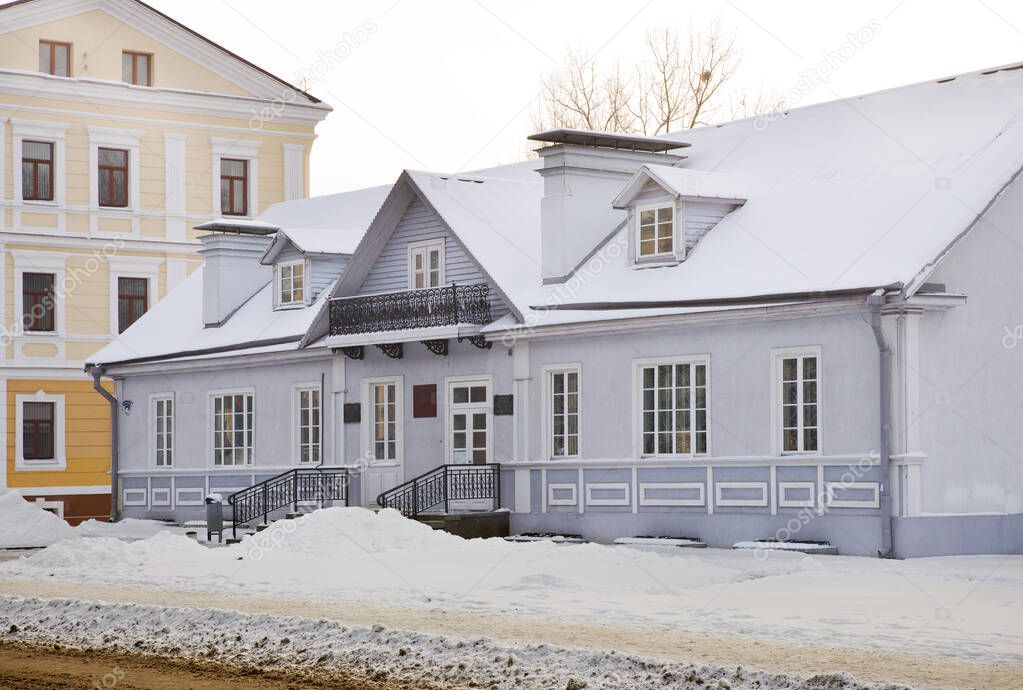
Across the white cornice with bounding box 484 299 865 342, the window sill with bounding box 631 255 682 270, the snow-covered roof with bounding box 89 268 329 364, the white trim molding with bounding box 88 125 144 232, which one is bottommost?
the white cornice with bounding box 484 299 865 342

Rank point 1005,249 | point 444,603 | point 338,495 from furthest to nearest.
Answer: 1. point 338,495
2. point 1005,249
3. point 444,603

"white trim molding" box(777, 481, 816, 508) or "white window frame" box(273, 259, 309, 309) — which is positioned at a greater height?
"white window frame" box(273, 259, 309, 309)

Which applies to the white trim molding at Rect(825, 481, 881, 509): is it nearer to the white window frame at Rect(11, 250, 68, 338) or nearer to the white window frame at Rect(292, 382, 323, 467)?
the white window frame at Rect(292, 382, 323, 467)

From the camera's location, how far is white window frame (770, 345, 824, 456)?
2352cm

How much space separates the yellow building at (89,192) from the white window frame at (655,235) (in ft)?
63.3

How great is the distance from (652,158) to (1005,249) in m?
7.89

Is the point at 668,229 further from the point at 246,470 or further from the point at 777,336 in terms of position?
the point at 246,470

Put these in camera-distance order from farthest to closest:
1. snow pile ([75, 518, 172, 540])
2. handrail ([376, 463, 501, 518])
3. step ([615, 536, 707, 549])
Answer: snow pile ([75, 518, 172, 540]) < handrail ([376, 463, 501, 518]) < step ([615, 536, 707, 549])

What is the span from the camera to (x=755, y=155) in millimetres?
29047

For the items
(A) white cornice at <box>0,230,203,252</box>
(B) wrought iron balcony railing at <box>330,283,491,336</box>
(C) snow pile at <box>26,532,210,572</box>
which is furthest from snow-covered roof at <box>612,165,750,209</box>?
(A) white cornice at <box>0,230,203,252</box>

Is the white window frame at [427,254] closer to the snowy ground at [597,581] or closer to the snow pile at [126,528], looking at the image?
the snowy ground at [597,581]

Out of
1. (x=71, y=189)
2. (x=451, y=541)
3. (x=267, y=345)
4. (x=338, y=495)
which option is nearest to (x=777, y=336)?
(x=451, y=541)

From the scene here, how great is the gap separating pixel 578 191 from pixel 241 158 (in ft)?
65.2

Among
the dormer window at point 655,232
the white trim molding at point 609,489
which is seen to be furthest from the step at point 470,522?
the dormer window at point 655,232
